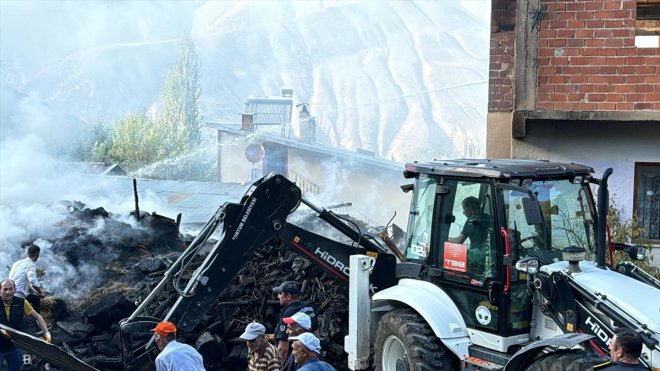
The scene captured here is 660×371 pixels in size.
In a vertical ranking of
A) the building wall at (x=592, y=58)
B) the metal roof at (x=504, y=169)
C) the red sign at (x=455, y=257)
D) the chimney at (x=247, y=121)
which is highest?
the chimney at (x=247, y=121)

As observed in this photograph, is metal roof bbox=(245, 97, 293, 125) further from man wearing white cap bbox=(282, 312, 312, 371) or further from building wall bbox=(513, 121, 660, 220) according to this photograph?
man wearing white cap bbox=(282, 312, 312, 371)

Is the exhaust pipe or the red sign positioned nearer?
the exhaust pipe

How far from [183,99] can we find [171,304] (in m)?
74.5

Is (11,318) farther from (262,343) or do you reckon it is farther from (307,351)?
(307,351)

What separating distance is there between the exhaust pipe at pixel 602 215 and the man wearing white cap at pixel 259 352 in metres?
3.04

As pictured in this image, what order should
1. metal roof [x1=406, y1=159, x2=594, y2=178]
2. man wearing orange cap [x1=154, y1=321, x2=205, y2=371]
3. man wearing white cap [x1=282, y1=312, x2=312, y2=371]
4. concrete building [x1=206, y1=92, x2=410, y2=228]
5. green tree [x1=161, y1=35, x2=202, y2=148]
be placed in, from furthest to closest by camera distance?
green tree [x1=161, y1=35, x2=202, y2=148] → concrete building [x1=206, y1=92, x2=410, y2=228] → metal roof [x1=406, y1=159, x2=594, y2=178] → man wearing white cap [x1=282, y1=312, x2=312, y2=371] → man wearing orange cap [x1=154, y1=321, x2=205, y2=371]

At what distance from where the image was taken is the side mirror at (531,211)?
7195 millimetres

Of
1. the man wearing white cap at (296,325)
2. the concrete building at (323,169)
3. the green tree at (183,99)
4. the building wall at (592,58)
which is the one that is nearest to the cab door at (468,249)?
the man wearing white cap at (296,325)

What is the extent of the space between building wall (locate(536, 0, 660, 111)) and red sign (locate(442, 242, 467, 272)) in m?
5.61

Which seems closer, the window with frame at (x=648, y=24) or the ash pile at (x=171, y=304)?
the ash pile at (x=171, y=304)

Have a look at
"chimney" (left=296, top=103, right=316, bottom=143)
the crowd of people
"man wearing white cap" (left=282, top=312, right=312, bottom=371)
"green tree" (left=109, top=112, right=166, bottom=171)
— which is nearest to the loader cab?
the crowd of people

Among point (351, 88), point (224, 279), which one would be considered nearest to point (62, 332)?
point (224, 279)

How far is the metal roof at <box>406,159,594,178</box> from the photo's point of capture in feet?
26.3

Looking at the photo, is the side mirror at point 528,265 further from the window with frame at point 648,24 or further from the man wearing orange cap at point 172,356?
the window with frame at point 648,24
